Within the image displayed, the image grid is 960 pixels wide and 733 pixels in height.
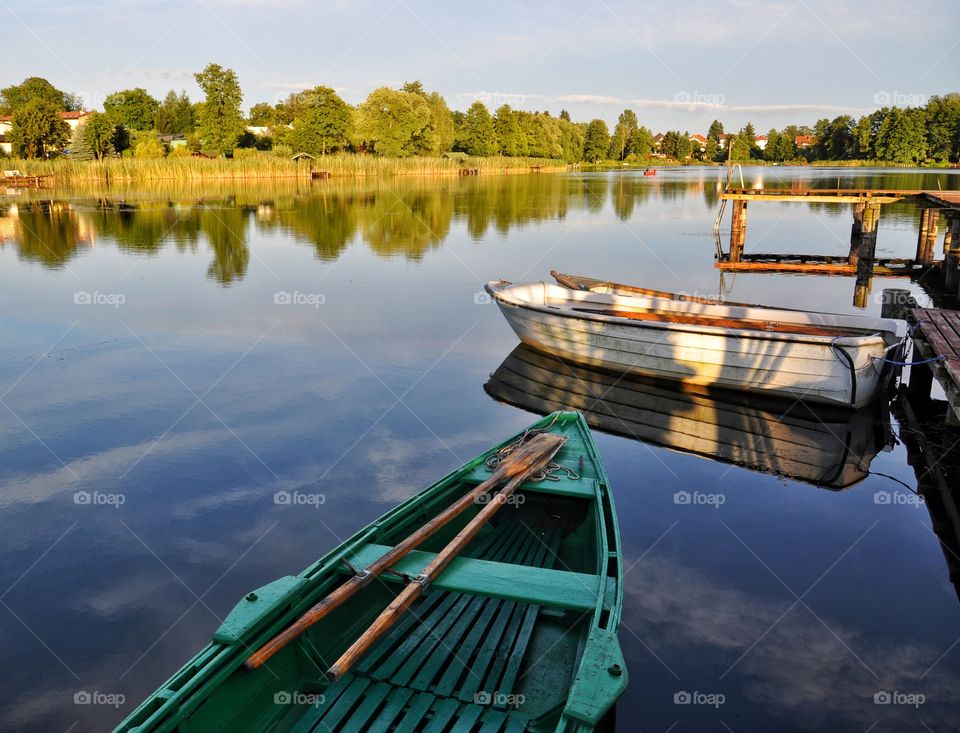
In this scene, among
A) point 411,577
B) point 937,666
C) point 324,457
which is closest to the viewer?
point 411,577

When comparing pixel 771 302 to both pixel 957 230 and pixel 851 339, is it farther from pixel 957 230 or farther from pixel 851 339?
pixel 851 339

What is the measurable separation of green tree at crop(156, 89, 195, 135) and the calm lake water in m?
97.8

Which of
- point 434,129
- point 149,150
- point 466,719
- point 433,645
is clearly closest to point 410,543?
point 433,645

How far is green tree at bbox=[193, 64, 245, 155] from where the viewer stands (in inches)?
3243

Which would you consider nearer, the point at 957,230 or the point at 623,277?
the point at 957,230

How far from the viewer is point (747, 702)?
579 centimetres

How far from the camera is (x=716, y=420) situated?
1188 centimetres

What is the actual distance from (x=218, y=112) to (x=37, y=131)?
63.8 ft

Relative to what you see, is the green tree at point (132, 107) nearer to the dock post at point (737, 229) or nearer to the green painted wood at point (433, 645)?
the dock post at point (737, 229)

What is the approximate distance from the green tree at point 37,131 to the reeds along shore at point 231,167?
6.85m

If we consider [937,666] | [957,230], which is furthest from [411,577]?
[957,230]

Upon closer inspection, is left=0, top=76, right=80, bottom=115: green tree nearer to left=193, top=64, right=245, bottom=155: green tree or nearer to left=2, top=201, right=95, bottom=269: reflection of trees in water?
left=193, top=64, right=245, bottom=155: green tree

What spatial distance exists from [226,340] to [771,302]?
47.1ft

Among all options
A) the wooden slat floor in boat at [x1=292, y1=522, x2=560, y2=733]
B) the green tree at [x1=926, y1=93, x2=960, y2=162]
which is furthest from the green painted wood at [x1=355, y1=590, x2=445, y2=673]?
the green tree at [x1=926, y1=93, x2=960, y2=162]
